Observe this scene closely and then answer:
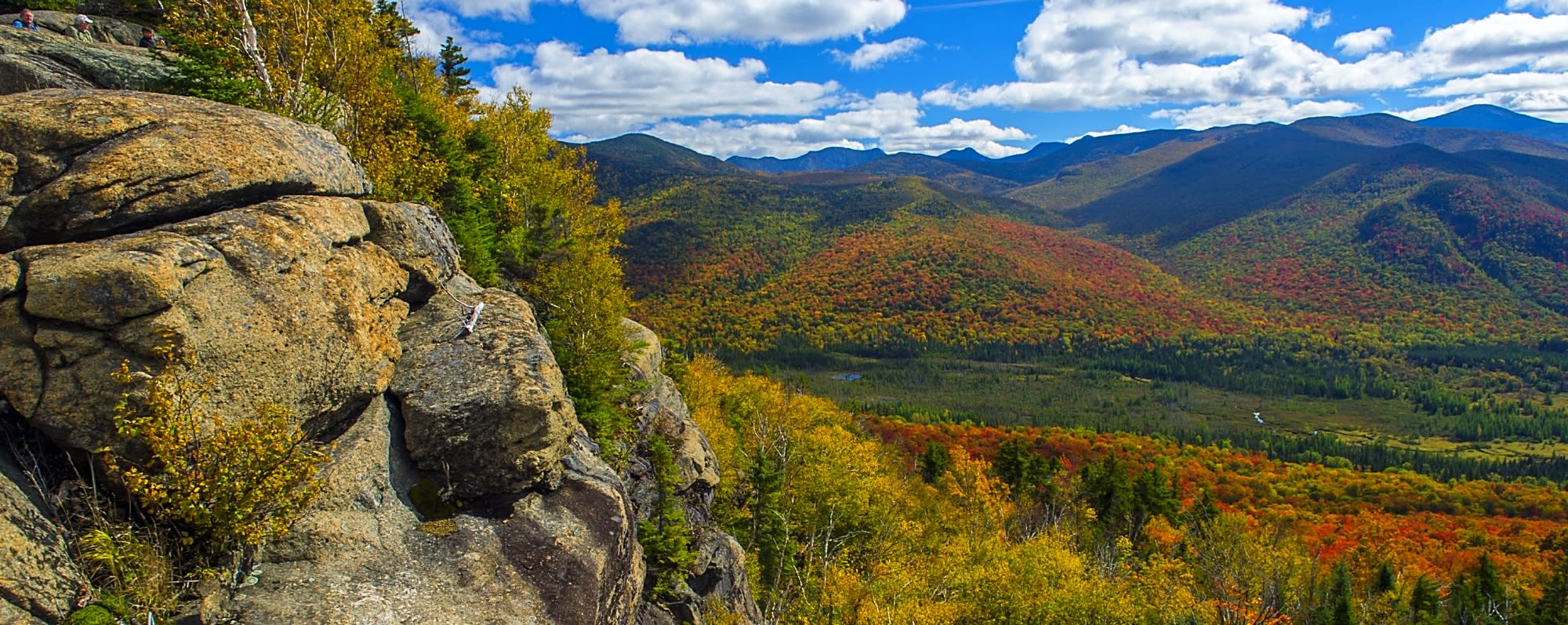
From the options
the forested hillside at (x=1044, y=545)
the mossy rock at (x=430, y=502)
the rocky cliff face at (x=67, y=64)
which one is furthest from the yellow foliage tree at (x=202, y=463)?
the forested hillside at (x=1044, y=545)

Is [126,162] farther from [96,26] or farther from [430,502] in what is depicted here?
[96,26]

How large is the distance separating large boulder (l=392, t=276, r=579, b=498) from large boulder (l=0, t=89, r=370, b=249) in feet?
16.7

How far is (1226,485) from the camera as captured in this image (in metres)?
123

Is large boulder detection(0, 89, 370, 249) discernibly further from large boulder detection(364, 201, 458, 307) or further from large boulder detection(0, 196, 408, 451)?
large boulder detection(364, 201, 458, 307)

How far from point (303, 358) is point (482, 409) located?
3765 millimetres

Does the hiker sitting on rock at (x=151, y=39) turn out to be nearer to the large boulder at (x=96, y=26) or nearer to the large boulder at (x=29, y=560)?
the large boulder at (x=96, y=26)

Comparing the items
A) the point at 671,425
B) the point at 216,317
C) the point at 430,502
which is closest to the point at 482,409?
the point at 430,502

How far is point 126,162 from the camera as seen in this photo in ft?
44.1

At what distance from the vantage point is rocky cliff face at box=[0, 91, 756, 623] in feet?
37.0

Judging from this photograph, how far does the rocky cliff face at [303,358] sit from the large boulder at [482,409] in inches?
2.1

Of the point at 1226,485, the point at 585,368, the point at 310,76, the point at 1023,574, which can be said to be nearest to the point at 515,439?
the point at 585,368

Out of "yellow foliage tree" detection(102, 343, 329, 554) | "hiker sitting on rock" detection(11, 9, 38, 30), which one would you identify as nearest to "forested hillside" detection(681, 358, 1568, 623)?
"yellow foliage tree" detection(102, 343, 329, 554)

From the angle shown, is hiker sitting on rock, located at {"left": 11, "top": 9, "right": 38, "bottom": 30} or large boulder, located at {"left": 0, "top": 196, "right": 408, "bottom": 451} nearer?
large boulder, located at {"left": 0, "top": 196, "right": 408, "bottom": 451}

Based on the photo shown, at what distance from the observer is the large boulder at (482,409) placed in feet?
53.0
